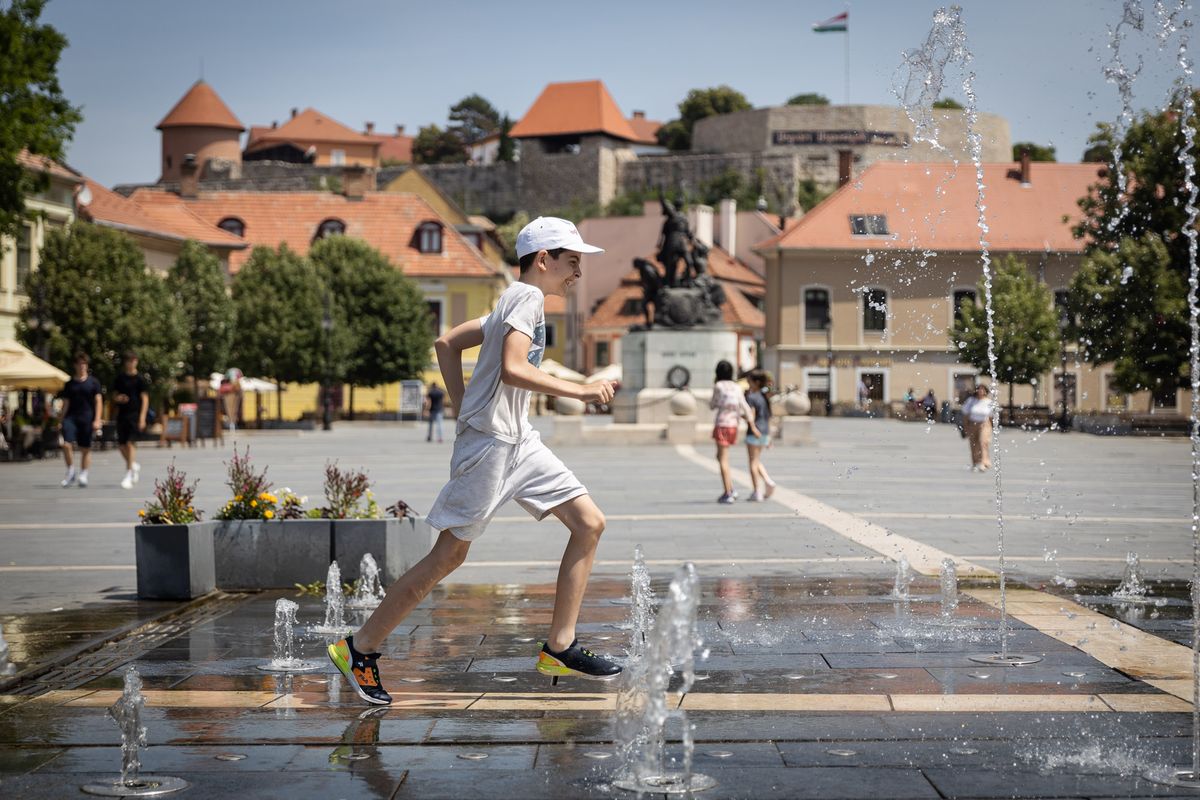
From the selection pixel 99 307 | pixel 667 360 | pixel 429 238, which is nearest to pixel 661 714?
pixel 667 360

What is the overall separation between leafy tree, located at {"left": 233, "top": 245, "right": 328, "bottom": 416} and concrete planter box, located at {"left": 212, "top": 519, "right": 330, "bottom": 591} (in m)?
53.2

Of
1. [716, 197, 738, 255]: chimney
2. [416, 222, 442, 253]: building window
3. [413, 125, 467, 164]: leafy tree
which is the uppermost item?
[413, 125, 467, 164]: leafy tree

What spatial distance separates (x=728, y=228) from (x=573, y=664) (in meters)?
89.8

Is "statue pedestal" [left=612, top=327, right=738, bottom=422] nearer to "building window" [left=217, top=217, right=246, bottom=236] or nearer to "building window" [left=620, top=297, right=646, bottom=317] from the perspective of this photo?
"building window" [left=217, top=217, right=246, bottom=236]

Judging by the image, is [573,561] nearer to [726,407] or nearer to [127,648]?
[127,648]

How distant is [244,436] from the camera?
47.5 metres

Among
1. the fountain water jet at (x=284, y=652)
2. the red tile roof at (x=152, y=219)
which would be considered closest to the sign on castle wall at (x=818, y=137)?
the red tile roof at (x=152, y=219)

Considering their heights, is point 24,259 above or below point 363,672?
above

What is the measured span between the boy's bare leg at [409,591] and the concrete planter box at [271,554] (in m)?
4.20

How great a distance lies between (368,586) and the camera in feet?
33.0

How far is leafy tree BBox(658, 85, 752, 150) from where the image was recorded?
Answer: 142 m

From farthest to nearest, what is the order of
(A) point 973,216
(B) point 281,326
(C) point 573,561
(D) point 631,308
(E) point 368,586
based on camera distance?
1. (D) point 631,308
2. (A) point 973,216
3. (B) point 281,326
4. (E) point 368,586
5. (C) point 573,561

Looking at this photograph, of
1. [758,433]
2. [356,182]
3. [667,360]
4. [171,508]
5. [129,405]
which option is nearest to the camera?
[171,508]

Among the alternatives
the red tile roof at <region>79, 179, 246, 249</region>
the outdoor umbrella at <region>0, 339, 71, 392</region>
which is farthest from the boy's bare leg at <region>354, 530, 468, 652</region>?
the red tile roof at <region>79, 179, 246, 249</region>
